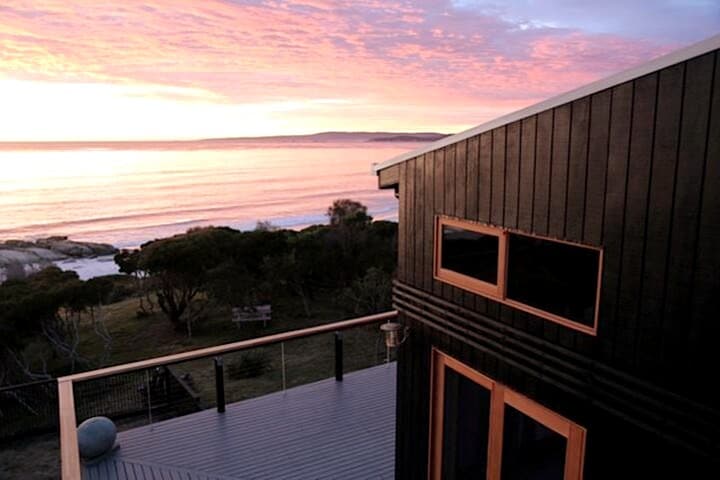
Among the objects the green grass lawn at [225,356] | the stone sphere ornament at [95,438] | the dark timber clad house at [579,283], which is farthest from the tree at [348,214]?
the dark timber clad house at [579,283]

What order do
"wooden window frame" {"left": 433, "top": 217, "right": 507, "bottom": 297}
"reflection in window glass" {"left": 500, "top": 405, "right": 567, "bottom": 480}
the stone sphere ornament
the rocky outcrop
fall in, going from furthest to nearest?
the rocky outcrop < the stone sphere ornament < "wooden window frame" {"left": 433, "top": 217, "right": 507, "bottom": 297} < "reflection in window glass" {"left": 500, "top": 405, "right": 567, "bottom": 480}

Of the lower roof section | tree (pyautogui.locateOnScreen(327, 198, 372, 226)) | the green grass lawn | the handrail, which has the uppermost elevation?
the handrail

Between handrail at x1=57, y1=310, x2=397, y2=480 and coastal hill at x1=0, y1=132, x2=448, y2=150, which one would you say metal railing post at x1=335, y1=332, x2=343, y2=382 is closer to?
handrail at x1=57, y1=310, x2=397, y2=480

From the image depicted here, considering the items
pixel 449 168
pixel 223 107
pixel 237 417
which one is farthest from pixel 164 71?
pixel 449 168

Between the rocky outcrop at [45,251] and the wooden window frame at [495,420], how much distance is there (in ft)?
59.9

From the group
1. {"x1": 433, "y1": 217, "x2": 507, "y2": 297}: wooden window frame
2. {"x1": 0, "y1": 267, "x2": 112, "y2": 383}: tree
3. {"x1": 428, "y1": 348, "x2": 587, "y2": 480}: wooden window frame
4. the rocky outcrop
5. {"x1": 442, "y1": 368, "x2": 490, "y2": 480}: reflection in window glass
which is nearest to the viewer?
{"x1": 428, "y1": 348, "x2": 587, "y2": 480}: wooden window frame

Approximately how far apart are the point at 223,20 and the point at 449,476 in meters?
9.13

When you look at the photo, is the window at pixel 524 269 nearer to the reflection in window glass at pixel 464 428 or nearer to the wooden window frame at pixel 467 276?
the wooden window frame at pixel 467 276

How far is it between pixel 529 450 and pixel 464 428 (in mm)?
629

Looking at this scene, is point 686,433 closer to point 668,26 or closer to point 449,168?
point 449,168

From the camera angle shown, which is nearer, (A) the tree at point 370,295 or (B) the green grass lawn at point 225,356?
(B) the green grass lawn at point 225,356

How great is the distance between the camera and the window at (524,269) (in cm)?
265

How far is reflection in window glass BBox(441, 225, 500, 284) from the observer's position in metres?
3.29

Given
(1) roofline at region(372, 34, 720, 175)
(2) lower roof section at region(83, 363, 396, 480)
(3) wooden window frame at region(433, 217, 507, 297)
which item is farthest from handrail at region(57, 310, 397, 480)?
(1) roofline at region(372, 34, 720, 175)
